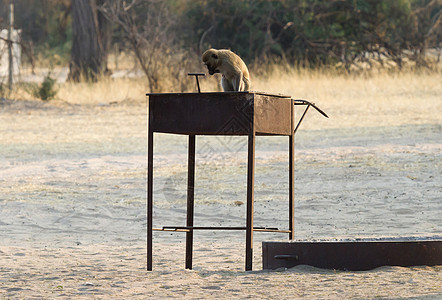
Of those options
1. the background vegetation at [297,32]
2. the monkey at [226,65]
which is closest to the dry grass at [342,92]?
the background vegetation at [297,32]

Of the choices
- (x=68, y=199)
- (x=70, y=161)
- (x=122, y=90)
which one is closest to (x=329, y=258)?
(x=68, y=199)

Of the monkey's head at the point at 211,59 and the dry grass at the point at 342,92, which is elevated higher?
the dry grass at the point at 342,92

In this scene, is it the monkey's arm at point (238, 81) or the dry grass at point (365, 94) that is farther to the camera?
the dry grass at point (365, 94)

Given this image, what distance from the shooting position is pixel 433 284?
4.71m

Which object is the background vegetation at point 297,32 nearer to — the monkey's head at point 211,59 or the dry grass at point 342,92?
the dry grass at point 342,92

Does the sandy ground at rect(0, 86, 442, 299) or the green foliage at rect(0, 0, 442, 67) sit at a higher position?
the green foliage at rect(0, 0, 442, 67)

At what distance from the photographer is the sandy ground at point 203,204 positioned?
4.90 m

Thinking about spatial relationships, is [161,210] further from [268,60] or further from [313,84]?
[268,60]

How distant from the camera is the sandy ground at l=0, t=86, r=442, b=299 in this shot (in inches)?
193

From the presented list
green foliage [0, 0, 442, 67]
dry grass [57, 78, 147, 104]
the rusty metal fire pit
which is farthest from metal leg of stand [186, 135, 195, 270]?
green foliage [0, 0, 442, 67]

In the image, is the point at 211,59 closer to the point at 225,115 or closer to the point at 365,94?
the point at 225,115

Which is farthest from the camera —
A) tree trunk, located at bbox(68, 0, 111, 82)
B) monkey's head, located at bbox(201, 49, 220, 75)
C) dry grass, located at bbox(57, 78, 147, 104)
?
tree trunk, located at bbox(68, 0, 111, 82)

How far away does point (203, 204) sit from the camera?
334 inches

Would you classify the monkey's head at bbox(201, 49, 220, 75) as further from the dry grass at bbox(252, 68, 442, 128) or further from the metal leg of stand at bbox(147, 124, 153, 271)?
the dry grass at bbox(252, 68, 442, 128)
